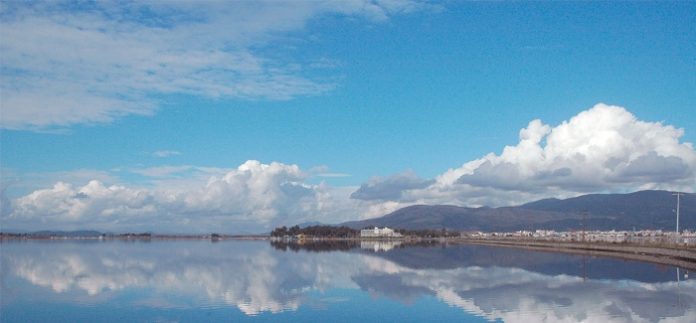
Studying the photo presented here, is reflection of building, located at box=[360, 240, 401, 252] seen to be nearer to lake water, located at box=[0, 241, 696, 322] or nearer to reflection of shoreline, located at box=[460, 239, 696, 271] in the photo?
reflection of shoreline, located at box=[460, 239, 696, 271]

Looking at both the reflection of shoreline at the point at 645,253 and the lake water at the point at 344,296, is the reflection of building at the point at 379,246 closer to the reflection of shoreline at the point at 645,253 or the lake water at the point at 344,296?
the reflection of shoreline at the point at 645,253

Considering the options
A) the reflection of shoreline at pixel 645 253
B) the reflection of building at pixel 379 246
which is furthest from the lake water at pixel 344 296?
the reflection of building at pixel 379 246

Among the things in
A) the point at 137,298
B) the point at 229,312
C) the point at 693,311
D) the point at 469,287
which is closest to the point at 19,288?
the point at 137,298

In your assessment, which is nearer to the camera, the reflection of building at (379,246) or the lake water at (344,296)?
the lake water at (344,296)

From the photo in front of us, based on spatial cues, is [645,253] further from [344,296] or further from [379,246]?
[379,246]

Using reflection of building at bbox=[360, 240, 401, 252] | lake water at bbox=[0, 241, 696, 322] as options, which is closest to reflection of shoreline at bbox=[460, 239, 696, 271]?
lake water at bbox=[0, 241, 696, 322]

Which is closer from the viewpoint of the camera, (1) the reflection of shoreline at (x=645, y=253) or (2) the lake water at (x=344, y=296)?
(2) the lake water at (x=344, y=296)

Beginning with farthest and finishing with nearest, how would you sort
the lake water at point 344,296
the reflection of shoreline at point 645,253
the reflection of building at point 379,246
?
the reflection of building at point 379,246
the reflection of shoreline at point 645,253
the lake water at point 344,296

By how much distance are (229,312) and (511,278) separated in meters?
22.2

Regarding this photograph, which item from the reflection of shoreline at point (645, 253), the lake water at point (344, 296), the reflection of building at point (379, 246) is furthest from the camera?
the reflection of building at point (379, 246)

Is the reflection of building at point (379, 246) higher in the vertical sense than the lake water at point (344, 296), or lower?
lower

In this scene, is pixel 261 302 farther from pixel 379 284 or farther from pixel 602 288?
pixel 602 288

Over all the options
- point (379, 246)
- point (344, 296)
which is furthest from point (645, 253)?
point (379, 246)

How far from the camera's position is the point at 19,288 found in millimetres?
35094
